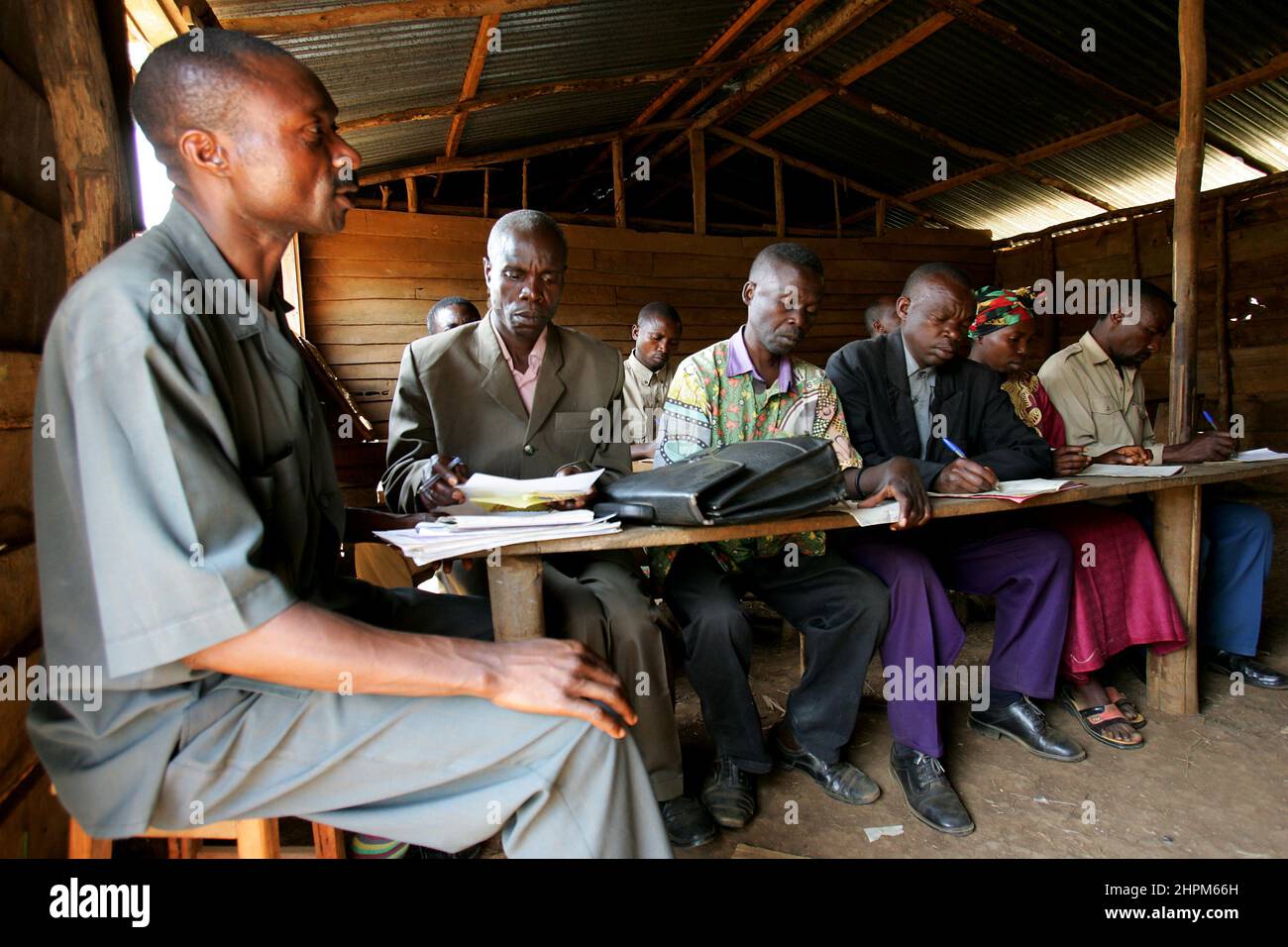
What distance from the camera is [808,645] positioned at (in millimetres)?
2340

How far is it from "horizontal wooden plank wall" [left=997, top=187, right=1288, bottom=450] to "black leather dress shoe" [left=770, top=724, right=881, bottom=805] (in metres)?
7.66

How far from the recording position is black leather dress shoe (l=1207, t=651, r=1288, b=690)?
9.77 feet

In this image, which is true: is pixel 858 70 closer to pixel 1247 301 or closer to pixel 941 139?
pixel 941 139

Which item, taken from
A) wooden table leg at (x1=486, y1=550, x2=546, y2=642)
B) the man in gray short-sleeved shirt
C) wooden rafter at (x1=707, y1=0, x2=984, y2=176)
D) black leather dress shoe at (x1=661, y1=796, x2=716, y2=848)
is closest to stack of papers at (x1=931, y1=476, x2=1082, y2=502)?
black leather dress shoe at (x1=661, y1=796, x2=716, y2=848)

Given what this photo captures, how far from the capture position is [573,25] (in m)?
5.18

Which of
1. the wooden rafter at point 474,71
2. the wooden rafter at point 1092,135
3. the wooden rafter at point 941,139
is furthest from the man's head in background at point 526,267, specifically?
the wooden rafter at point 941,139

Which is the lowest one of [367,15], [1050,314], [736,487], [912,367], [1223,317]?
[736,487]

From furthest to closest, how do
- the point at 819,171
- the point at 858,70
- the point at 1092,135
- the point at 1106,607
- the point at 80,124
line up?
the point at 819,171
the point at 1092,135
the point at 858,70
the point at 1106,607
the point at 80,124

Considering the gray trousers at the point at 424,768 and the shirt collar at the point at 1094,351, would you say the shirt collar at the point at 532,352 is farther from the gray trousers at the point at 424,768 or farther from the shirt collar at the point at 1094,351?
the shirt collar at the point at 1094,351

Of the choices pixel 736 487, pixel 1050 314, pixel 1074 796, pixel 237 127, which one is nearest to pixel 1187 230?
pixel 1074 796

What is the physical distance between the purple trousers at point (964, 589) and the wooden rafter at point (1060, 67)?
15.1ft

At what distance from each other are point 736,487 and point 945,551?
1.52 m

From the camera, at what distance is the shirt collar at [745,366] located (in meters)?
2.53
